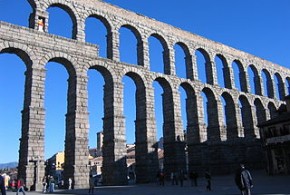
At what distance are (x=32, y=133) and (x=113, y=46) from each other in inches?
526

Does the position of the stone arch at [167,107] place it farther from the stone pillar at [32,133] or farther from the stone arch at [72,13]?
the stone pillar at [32,133]

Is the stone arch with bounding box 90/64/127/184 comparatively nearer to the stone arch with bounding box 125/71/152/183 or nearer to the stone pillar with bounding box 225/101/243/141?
the stone arch with bounding box 125/71/152/183

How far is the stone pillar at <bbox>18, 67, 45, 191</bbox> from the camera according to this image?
27188mm

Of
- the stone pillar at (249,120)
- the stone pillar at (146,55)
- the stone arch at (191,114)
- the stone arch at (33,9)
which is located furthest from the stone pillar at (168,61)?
the stone arch at (33,9)

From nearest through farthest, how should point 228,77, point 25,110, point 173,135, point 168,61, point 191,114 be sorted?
point 25,110
point 173,135
point 168,61
point 191,114
point 228,77

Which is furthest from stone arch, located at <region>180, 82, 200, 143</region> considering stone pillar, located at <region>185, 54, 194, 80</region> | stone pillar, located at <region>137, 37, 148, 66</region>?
stone pillar, located at <region>137, 37, 148, 66</region>

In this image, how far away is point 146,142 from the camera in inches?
1411

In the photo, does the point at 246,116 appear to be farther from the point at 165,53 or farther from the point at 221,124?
the point at 165,53

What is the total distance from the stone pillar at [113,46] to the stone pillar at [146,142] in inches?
193

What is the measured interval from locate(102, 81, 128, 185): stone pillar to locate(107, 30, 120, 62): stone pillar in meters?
3.33

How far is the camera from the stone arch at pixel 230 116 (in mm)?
46719

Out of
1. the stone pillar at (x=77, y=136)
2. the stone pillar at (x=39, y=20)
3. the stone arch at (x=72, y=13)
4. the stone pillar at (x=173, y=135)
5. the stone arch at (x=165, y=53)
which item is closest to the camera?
the stone pillar at (x=77, y=136)

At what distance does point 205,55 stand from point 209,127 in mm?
10136

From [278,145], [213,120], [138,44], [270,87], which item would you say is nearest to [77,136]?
[138,44]
